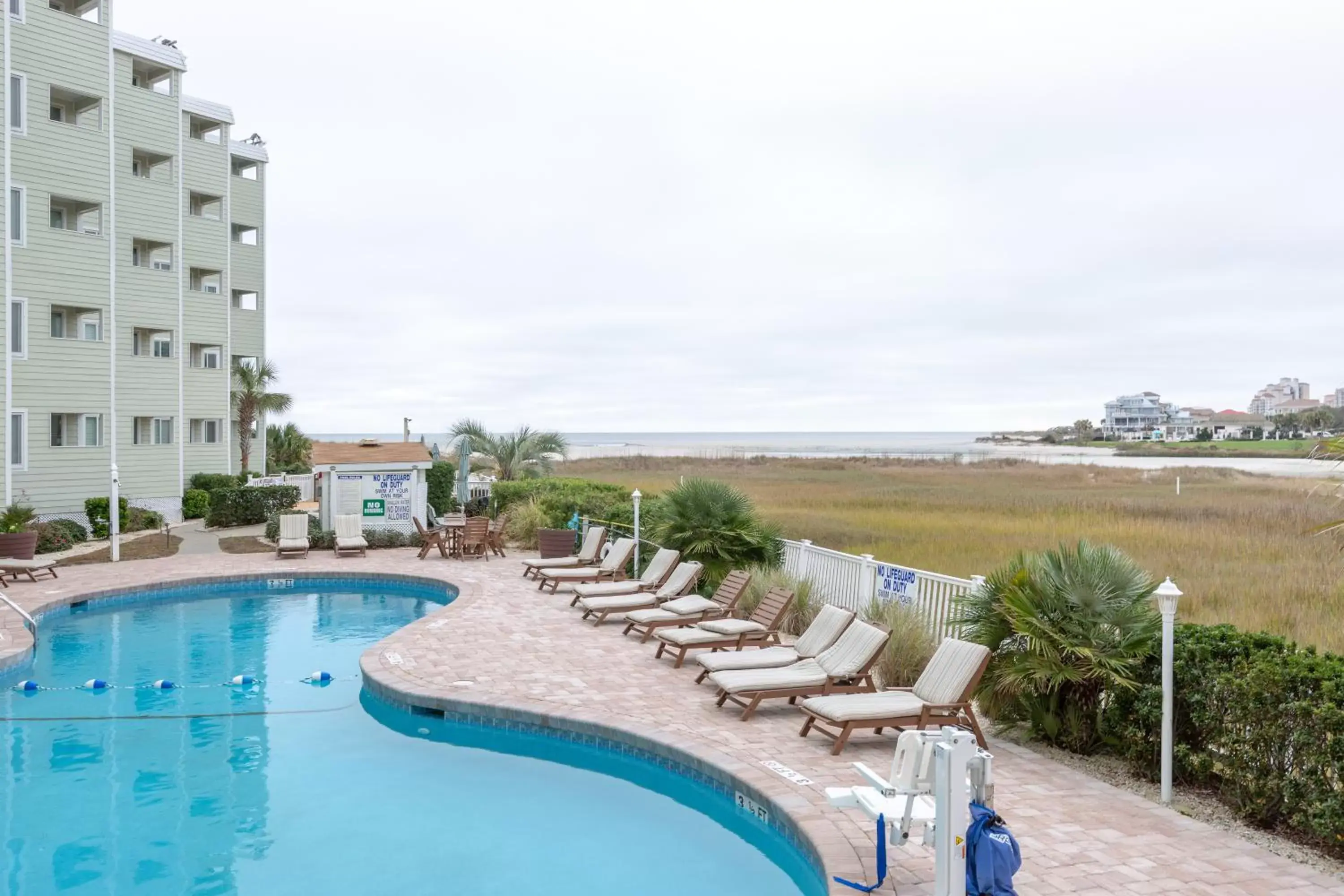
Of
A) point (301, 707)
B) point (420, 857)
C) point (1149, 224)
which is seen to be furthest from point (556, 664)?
point (1149, 224)

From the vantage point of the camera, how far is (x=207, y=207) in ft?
106

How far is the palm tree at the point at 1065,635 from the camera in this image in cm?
711

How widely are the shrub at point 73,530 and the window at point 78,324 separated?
4862mm

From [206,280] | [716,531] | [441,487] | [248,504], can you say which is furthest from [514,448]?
[716,531]

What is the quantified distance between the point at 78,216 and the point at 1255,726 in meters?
28.2

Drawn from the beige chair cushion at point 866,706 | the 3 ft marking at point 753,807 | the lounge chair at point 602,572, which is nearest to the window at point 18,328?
the lounge chair at point 602,572

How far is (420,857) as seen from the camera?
21.3 feet

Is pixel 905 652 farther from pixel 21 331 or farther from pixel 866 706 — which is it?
pixel 21 331

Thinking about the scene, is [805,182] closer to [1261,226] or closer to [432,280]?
[1261,226]

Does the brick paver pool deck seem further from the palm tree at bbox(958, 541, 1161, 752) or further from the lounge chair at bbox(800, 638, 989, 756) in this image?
the palm tree at bbox(958, 541, 1161, 752)

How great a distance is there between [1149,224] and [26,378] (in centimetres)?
2790

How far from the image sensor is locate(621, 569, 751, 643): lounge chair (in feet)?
39.3

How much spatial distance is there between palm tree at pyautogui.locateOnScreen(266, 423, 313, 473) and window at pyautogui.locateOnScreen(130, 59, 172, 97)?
49.3ft

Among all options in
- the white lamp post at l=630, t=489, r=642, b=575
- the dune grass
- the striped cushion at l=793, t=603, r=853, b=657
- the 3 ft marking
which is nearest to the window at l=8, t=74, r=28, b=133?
the white lamp post at l=630, t=489, r=642, b=575
